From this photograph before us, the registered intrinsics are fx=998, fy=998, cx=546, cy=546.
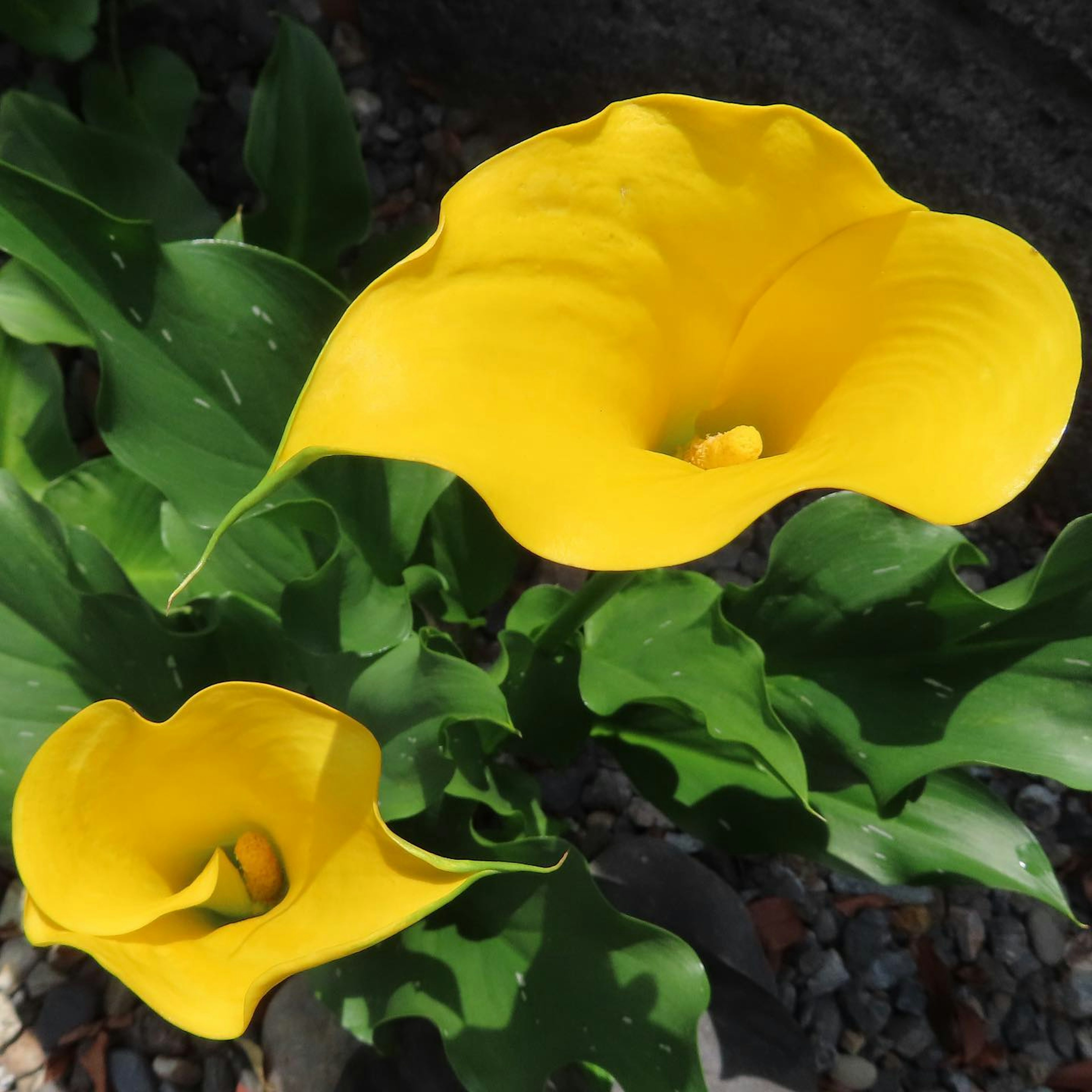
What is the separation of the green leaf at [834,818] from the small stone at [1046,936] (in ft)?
1.39

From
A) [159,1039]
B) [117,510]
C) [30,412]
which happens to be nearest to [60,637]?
[117,510]

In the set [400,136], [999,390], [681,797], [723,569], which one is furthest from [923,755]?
[400,136]

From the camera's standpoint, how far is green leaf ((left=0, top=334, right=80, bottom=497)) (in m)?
1.15

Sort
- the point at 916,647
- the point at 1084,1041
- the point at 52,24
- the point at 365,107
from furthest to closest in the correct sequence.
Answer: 1. the point at 365,107
2. the point at 52,24
3. the point at 1084,1041
4. the point at 916,647

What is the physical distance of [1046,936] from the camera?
121 centimetres

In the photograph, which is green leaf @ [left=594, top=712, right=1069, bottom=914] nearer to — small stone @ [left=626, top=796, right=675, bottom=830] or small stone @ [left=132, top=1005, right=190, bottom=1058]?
small stone @ [left=626, top=796, right=675, bottom=830]

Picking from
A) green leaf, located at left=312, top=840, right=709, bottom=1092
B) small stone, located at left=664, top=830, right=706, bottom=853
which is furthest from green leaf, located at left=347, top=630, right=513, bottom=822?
small stone, located at left=664, top=830, right=706, bottom=853

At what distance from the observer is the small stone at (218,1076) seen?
1.07 metres

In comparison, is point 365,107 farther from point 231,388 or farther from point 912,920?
point 912,920

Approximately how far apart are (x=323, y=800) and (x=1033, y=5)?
96cm

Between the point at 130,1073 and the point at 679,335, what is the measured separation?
3.27 ft

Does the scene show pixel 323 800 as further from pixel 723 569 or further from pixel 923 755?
pixel 723 569

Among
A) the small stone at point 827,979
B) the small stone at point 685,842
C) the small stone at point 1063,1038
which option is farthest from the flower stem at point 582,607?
the small stone at point 1063,1038

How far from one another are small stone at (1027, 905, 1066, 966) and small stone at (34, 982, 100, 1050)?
111cm
